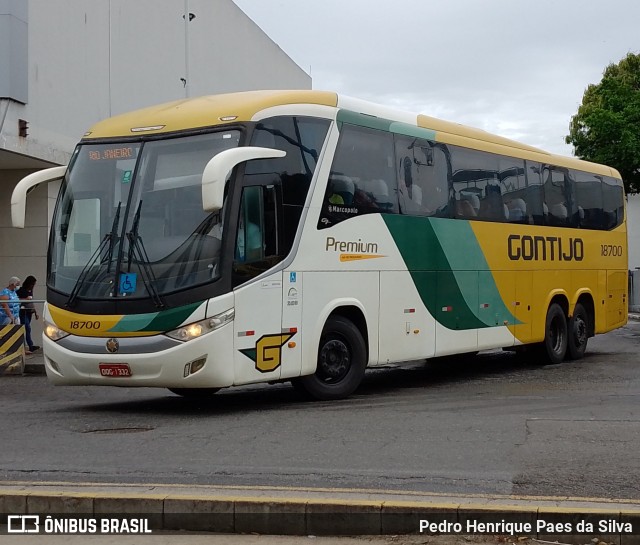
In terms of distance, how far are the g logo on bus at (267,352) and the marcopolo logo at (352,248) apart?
1.40 metres

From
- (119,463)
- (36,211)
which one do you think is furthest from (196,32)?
(119,463)

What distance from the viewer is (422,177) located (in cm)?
1413

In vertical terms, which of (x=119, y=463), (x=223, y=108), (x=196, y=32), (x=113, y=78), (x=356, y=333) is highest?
Result: (x=196, y=32)

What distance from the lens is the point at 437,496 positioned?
21.7 ft

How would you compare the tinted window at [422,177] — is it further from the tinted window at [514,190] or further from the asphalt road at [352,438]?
the asphalt road at [352,438]

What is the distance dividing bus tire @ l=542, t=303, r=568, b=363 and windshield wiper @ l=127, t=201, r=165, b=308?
9.23 metres

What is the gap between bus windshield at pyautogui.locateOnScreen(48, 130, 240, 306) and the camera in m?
10.7

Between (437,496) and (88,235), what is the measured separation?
6.11 m

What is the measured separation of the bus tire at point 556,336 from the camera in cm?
1789

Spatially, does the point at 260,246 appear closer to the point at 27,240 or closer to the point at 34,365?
the point at 34,365

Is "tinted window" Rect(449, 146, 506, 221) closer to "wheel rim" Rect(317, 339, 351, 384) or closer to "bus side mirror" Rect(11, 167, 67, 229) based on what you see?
"wheel rim" Rect(317, 339, 351, 384)

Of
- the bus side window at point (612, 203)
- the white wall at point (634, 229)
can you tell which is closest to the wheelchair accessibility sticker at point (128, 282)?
the bus side window at point (612, 203)

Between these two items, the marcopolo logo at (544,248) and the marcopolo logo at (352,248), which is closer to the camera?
the marcopolo logo at (352,248)

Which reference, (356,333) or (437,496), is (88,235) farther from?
(437,496)
